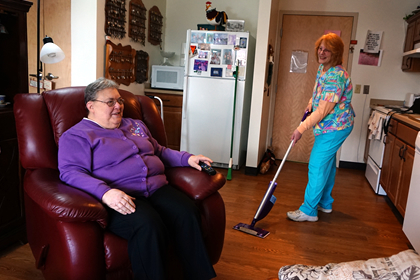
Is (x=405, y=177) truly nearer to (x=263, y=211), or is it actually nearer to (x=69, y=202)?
(x=263, y=211)

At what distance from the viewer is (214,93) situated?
415 cm

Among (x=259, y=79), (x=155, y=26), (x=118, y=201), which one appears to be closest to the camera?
(x=118, y=201)

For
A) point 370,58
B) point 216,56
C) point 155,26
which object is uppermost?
point 155,26

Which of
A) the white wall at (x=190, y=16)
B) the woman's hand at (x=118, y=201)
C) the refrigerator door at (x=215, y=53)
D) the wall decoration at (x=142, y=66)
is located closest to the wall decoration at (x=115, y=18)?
the wall decoration at (x=142, y=66)

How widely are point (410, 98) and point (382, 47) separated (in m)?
0.76

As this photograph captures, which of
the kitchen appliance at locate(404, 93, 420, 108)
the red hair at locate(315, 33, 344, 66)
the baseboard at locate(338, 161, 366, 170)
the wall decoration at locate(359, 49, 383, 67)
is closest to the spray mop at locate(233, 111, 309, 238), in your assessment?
the red hair at locate(315, 33, 344, 66)

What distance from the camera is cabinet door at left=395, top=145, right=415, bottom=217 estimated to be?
276 cm

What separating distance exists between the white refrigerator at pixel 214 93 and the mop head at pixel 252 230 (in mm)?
1643

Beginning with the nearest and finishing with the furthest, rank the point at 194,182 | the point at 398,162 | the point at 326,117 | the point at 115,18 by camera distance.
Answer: the point at 194,182
the point at 326,117
the point at 398,162
the point at 115,18

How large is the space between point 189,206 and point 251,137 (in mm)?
2418

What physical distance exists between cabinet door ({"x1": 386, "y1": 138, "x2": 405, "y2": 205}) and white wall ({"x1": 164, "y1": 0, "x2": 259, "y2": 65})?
244 cm

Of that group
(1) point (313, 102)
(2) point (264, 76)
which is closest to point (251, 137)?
(2) point (264, 76)

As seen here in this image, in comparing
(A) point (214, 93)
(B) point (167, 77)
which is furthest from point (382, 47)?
(B) point (167, 77)

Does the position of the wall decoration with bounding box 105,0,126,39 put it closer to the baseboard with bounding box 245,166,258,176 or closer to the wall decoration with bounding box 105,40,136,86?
the wall decoration with bounding box 105,40,136,86
